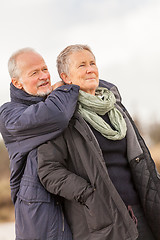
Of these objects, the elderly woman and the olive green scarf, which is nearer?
the elderly woman

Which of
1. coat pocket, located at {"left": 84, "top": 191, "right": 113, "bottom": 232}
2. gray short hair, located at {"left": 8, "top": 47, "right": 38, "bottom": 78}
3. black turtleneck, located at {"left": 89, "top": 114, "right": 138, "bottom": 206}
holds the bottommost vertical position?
coat pocket, located at {"left": 84, "top": 191, "right": 113, "bottom": 232}

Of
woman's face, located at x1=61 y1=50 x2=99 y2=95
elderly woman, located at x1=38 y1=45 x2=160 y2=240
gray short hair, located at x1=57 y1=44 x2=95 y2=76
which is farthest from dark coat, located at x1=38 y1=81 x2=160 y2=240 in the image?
gray short hair, located at x1=57 y1=44 x2=95 y2=76

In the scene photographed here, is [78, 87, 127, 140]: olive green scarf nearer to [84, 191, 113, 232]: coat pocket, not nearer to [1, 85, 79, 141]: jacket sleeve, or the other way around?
[1, 85, 79, 141]: jacket sleeve

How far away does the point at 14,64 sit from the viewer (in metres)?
2.13

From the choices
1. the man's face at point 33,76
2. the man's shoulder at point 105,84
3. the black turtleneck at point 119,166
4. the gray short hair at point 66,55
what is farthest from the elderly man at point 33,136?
the man's shoulder at point 105,84

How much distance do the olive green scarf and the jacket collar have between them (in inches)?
10.3

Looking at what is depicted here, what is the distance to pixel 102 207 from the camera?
1.80 m

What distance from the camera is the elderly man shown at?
1854mm

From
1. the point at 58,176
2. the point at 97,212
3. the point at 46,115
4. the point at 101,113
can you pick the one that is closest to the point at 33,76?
the point at 46,115

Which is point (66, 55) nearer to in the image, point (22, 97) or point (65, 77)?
point (65, 77)

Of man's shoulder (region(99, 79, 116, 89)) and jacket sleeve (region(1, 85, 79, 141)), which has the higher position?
man's shoulder (region(99, 79, 116, 89))

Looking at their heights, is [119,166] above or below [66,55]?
below

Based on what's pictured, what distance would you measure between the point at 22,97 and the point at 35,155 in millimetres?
361

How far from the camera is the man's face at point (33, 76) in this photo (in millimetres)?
2064
